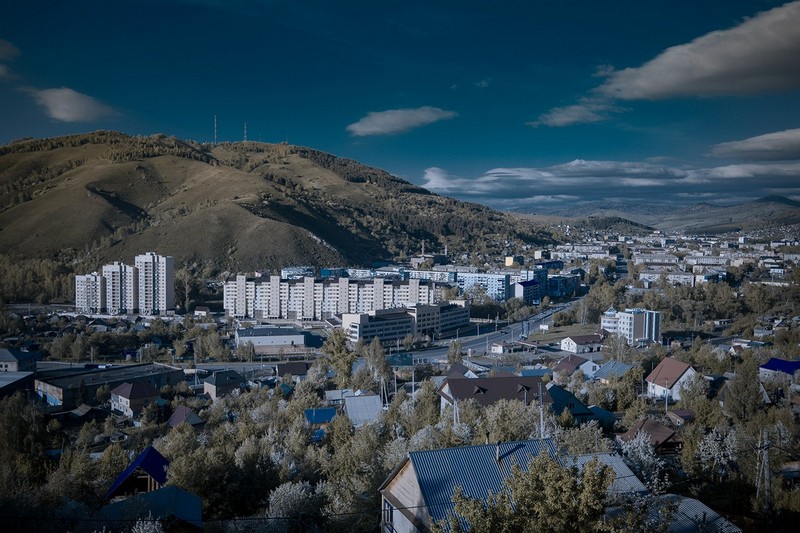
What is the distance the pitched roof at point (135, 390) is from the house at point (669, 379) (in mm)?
11491

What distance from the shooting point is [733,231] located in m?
88.9

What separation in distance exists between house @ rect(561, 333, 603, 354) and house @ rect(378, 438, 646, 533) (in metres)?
15.9

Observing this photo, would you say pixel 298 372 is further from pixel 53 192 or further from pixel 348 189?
pixel 348 189

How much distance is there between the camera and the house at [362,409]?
1099cm

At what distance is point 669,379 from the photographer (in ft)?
42.6

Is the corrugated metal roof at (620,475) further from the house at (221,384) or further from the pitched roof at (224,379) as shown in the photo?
the pitched roof at (224,379)

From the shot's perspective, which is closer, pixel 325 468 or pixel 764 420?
pixel 325 468

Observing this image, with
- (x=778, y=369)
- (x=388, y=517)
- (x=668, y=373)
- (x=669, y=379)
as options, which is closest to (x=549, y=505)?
(x=388, y=517)

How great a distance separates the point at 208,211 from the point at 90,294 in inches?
599

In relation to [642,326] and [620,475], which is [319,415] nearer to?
[620,475]

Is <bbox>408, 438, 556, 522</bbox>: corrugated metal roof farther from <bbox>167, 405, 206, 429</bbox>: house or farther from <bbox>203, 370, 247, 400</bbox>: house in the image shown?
<bbox>203, 370, 247, 400</bbox>: house

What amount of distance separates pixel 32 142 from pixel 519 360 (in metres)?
→ 58.8

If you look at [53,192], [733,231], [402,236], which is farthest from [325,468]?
[733,231]

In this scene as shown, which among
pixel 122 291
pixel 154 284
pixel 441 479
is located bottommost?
pixel 441 479
